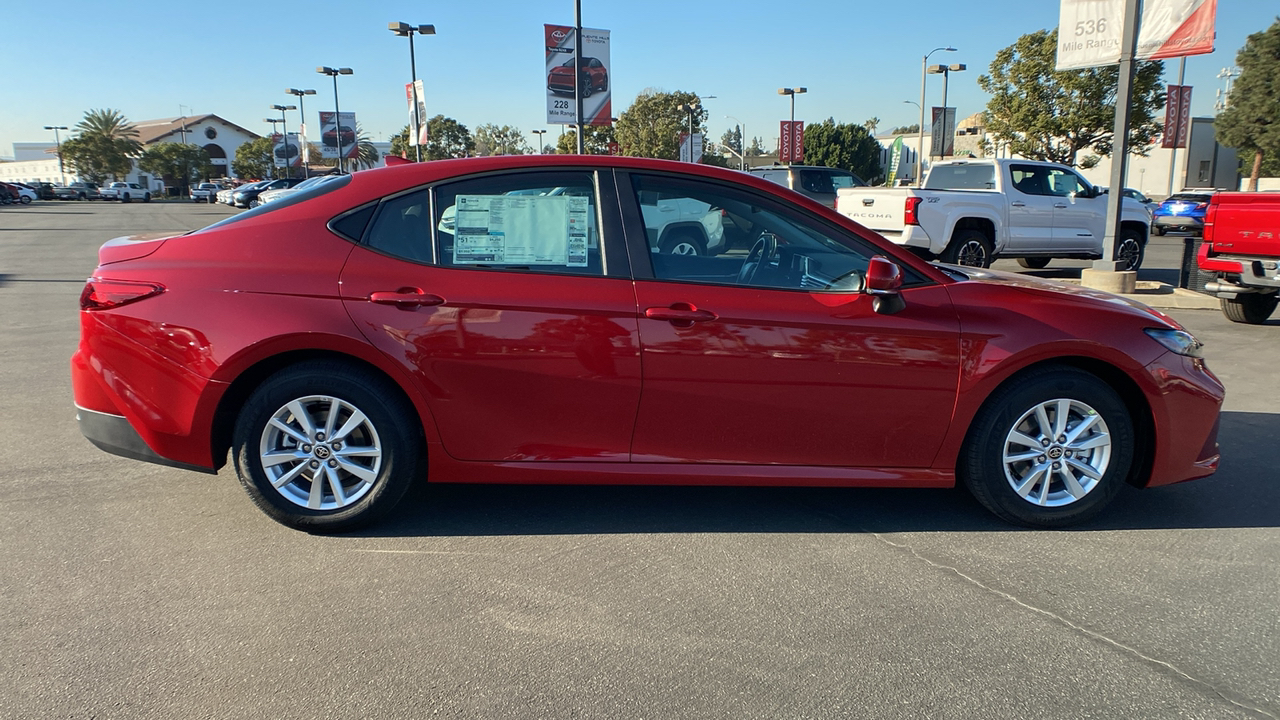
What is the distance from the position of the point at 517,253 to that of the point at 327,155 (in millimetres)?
49793

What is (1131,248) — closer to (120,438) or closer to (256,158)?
(120,438)

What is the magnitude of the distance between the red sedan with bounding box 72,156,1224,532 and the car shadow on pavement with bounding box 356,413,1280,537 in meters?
0.27

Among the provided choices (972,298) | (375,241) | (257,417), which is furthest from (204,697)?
(972,298)

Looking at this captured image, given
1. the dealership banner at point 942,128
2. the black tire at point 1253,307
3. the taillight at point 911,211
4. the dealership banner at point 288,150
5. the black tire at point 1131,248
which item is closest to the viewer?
the black tire at point 1253,307

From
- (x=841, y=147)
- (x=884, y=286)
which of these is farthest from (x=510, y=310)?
(x=841, y=147)

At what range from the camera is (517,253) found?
12.4 ft

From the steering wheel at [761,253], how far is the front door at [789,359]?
0.02 m

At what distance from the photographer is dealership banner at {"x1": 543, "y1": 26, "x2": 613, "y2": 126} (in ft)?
63.8

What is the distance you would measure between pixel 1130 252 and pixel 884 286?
45.2ft

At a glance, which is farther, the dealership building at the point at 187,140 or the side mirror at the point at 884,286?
the dealership building at the point at 187,140

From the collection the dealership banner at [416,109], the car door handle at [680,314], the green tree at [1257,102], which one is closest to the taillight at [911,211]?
the car door handle at [680,314]

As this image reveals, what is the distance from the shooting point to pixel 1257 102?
132 ft

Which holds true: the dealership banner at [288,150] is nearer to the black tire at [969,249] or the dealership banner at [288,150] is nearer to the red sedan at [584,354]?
the black tire at [969,249]

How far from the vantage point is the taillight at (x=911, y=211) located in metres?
12.9
